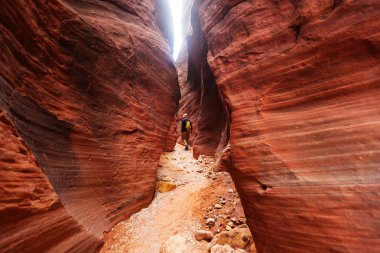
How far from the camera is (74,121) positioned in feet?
19.2

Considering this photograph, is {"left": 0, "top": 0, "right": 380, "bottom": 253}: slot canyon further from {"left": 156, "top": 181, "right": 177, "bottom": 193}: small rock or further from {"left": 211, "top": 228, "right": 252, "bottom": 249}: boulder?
{"left": 156, "top": 181, "right": 177, "bottom": 193}: small rock

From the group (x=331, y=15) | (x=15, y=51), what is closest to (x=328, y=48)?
(x=331, y=15)

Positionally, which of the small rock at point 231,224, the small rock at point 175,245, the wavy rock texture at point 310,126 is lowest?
the small rock at point 175,245

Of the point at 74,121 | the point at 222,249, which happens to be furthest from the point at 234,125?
the point at 74,121

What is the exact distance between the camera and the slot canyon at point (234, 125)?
365 centimetres

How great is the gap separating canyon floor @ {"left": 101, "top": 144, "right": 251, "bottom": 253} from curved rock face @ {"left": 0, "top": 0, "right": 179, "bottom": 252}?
457 mm

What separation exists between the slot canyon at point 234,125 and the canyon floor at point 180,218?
120 mm

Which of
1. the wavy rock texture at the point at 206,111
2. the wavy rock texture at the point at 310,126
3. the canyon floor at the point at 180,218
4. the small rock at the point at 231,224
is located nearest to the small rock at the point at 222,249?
the canyon floor at the point at 180,218

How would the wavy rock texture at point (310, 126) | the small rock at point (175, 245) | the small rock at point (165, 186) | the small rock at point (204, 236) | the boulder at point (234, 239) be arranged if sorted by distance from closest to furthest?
the wavy rock texture at point (310, 126)
the boulder at point (234, 239)
the small rock at point (175, 245)
the small rock at point (204, 236)
the small rock at point (165, 186)

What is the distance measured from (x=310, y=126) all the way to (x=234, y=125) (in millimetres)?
1695

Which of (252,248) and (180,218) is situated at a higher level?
(180,218)

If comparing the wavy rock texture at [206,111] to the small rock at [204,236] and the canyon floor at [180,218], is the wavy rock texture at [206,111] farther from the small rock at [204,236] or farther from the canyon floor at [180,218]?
the small rock at [204,236]

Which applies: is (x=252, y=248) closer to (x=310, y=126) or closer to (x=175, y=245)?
(x=175, y=245)

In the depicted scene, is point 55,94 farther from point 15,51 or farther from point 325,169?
point 325,169
